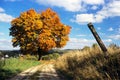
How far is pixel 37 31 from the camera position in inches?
2608

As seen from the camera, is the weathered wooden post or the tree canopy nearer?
the weathered wooden post

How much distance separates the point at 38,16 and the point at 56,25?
14.0 feet

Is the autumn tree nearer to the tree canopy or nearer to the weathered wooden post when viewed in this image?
the tree canopy

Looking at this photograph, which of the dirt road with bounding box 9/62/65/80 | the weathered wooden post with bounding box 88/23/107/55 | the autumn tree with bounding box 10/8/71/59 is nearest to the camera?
the weathered wooden post with bounding box 88/23/107/55

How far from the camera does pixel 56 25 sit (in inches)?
2677

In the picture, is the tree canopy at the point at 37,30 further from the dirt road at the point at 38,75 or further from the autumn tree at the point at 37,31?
the dirt road at the point at 38,75

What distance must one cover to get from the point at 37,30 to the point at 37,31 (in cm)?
21

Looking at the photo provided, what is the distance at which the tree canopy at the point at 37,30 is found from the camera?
65.4 m

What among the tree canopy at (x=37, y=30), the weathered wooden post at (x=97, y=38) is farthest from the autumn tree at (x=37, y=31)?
the weathered wooden post at (x=97, y=38)

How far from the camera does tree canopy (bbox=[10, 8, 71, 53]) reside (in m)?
65.4

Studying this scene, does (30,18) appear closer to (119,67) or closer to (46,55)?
(46,55)

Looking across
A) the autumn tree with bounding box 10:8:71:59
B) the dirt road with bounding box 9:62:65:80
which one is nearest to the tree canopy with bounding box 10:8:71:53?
the autumn tree with bounding box 10:8:71:59

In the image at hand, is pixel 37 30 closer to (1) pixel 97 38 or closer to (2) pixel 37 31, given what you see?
(2) pixel 37 31

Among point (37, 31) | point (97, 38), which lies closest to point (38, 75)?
point (97, 38)
